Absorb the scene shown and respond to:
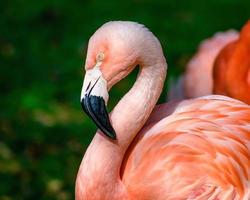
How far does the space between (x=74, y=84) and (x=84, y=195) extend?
8.93 ft

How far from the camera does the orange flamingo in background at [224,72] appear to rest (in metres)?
4.26

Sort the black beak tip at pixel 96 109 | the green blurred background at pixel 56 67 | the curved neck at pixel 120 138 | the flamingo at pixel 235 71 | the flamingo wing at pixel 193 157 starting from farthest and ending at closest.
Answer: the green blurred background at pixel 56 67
the flamingo at pixel 235 71
the curved neck at pixel 120 138
the flamingo wing at pixel 193 157
the black beak tip at pixel 96 109

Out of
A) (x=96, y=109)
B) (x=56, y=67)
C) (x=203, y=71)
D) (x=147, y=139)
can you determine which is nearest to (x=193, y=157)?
(x=147, y=139)

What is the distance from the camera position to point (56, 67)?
635 centimetres

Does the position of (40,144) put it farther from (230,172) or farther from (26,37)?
(230,172)

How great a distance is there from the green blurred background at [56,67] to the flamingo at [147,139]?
4.76 ft

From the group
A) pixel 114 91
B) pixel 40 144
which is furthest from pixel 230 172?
pixel 114 91

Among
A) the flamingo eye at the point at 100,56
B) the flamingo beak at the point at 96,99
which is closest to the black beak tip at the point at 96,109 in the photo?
the flamingo beak at the point at 96,99

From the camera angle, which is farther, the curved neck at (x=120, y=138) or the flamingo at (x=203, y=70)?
the flamingo at (x=203, y=70)

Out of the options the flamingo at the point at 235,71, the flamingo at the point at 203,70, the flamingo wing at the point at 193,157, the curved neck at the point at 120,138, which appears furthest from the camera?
the flamingo at the point at 203,70

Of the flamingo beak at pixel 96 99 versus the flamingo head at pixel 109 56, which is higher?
the flamingo head at pixel 109 56

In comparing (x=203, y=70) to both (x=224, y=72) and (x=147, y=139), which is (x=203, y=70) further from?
(x=147, y=139)

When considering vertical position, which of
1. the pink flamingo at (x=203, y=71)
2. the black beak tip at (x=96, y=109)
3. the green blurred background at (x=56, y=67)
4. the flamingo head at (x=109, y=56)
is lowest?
the green blurred background at (x=56, y=67)

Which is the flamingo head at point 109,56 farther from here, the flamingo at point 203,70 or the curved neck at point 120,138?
the flamingo at point 203,70
